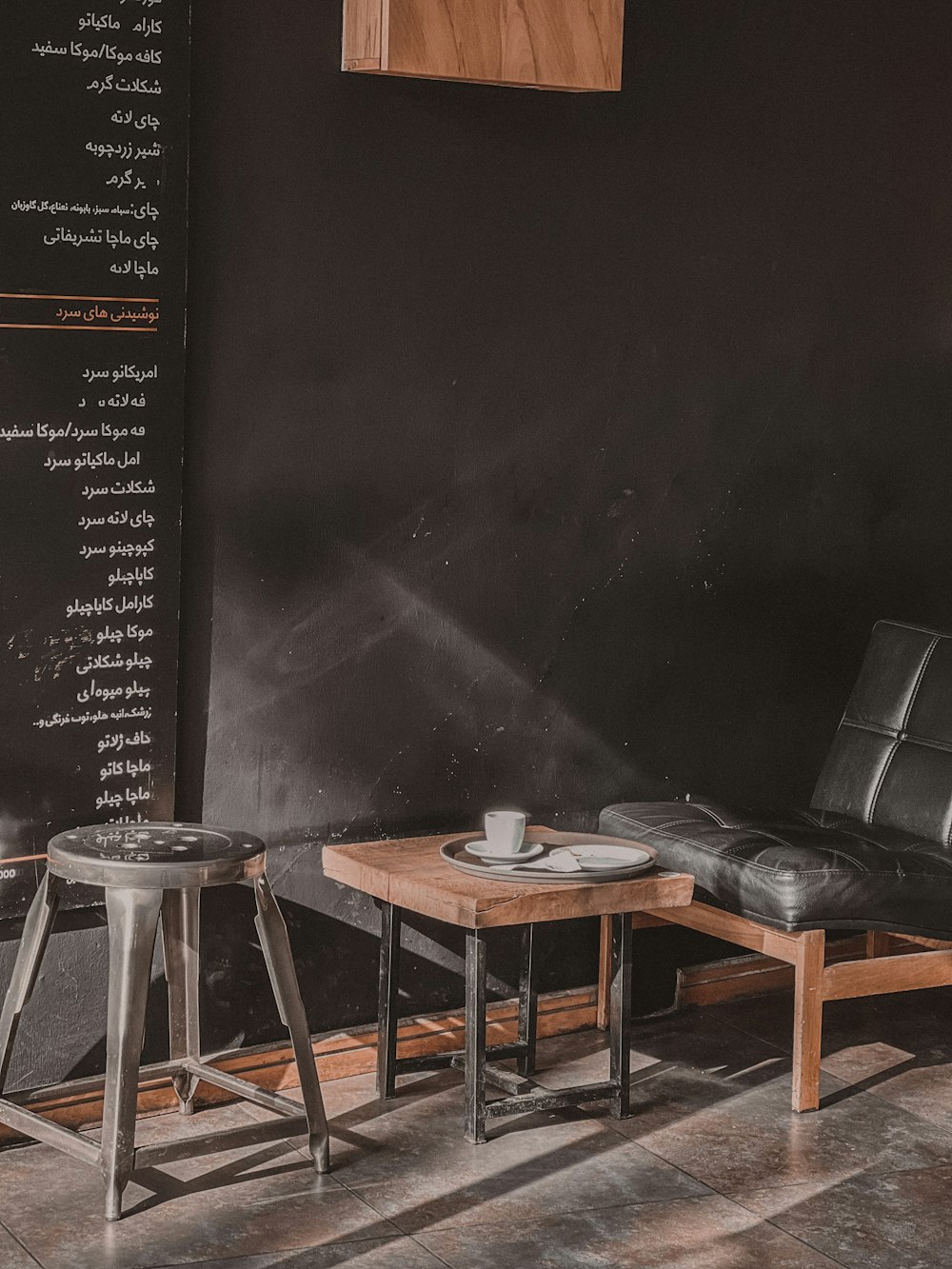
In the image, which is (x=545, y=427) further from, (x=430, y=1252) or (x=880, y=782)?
(x=430, y=1252)

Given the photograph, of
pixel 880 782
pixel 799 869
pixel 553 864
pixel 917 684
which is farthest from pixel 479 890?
pixel 917 684

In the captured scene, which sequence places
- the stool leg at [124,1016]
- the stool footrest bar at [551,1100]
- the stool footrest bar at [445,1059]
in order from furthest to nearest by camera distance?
1. the stool footrest bar at [445,1059]
2. the stool footrest bar at [551,1100]
3. the stool leg at [124,1016]

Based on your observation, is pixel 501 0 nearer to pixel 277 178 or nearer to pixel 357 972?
pixel 277 178

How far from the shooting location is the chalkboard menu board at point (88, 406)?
337 centimetres

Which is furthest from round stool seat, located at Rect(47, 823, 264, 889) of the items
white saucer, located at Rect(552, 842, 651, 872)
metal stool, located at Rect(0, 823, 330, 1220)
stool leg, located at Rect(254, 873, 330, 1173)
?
white saucer, located at Rect(552, 842, 651, 872)

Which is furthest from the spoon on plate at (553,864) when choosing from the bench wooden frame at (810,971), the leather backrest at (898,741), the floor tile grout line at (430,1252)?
the leather backrest at (898,741)

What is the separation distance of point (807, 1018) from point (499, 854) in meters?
0.79

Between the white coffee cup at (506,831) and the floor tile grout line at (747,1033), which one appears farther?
the floor tile grout line at (747,1033)

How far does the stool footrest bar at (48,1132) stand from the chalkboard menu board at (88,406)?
41 cm

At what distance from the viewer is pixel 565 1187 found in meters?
3.36

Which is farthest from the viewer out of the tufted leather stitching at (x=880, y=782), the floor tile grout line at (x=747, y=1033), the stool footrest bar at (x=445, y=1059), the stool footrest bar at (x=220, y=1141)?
the tufted leather stitching at (x=880, y=782)

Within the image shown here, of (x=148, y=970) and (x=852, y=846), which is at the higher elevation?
(x=852, y=846)

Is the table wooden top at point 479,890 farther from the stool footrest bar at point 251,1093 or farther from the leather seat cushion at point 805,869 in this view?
the stool footrest bar at point 251,1093

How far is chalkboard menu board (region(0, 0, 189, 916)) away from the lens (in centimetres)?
337
